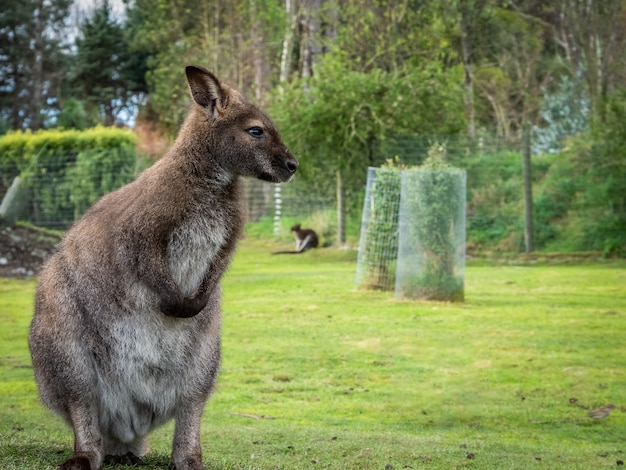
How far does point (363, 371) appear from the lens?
25.8 feet

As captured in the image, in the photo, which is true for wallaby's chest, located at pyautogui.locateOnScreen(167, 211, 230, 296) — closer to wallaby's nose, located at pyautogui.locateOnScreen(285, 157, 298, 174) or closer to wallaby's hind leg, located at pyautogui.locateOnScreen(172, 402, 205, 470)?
wallaby's nose, located at pyautogui.locateOnScreen(285, 157, 298, 174)

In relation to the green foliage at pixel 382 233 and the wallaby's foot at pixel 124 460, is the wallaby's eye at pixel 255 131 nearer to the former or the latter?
the wallaby's foot at pixel 124 460

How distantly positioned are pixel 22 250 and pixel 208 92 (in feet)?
35.5

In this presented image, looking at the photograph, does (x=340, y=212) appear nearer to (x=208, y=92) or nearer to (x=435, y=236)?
(x=435, y=236)

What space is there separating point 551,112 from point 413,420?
53.1 ft

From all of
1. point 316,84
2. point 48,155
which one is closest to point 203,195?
point 316,84

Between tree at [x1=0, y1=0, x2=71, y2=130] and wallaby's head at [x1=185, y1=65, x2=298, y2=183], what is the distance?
81.4 ft

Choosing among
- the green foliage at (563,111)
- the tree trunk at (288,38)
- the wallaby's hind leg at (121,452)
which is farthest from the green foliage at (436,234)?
the tree trunk at (288,38)

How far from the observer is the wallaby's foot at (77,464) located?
350 cm

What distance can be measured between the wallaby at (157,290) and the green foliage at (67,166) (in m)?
16.4

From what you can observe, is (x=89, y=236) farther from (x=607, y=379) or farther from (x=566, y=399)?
(x=607, y=379)

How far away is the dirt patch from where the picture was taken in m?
13.1

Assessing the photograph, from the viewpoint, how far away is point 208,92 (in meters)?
3.74

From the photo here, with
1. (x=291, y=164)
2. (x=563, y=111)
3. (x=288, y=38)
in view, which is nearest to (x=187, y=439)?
(x=291, y=164)
